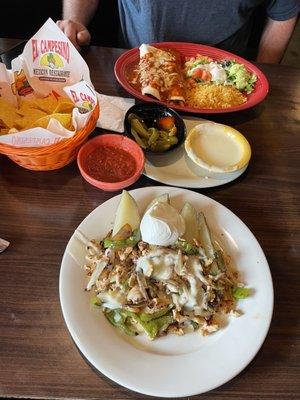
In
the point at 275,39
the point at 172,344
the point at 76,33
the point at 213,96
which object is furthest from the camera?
the point at 275,39

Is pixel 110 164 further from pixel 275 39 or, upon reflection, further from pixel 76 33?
pixel 275 39

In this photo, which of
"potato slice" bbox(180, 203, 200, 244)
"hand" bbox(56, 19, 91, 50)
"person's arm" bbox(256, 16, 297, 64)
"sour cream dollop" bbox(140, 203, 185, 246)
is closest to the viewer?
"sour cream dollop" bbox(140, 203, 185, 246)

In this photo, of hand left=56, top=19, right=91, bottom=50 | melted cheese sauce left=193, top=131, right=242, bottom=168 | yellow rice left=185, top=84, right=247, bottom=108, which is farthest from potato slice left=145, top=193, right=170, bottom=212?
hand left=56, top=19, right=91, bottom=50

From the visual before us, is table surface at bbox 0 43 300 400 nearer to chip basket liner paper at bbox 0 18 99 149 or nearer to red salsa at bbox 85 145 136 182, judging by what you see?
red salsa at bbox 85 145 136 182

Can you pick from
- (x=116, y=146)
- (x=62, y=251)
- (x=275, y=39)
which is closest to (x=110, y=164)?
(x=116, y=146)

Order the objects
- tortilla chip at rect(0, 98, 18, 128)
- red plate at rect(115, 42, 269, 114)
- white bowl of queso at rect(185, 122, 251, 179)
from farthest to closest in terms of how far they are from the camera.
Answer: red plate at rect(115, 42, 269, 114)
white bowl of queso at rect(185, 122, 251, 179)
tortilla chip at rect(0, 98, 18, 128)
